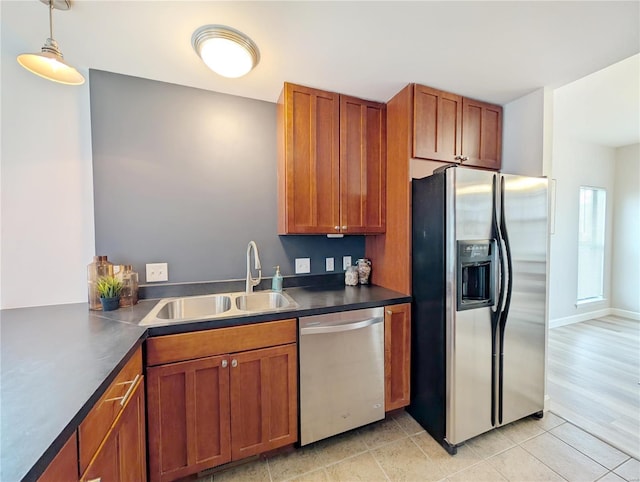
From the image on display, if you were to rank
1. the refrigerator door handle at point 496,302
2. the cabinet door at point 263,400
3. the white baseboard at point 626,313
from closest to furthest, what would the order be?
1. the cabinet door at point 263,400
2. the refrigerator door handle at point 496,302
3. the white baseboard at point 626,313

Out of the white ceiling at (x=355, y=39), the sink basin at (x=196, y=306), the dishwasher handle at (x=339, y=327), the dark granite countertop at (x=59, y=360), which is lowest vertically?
the dishwasher handle at (x=339, y=327)

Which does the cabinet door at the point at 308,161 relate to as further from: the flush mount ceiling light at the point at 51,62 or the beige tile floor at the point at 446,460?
the beige tile floor at the point at 446,460

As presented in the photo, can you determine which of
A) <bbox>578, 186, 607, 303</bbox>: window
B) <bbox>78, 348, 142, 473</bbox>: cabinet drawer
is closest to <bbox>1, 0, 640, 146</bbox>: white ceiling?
<bbox>78, 348, 142, 473</bbox>: cabinet drawer

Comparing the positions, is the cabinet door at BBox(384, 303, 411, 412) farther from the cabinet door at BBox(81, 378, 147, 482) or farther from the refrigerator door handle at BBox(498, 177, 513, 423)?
the cabinet door at BBox(81, 378, 147, 482)

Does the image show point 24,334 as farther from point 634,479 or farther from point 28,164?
point 634,479

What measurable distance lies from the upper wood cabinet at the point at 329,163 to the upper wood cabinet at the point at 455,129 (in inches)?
12.8

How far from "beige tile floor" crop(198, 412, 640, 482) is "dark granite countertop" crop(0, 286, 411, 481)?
88 centimetres

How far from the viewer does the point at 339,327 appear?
5.30 feet

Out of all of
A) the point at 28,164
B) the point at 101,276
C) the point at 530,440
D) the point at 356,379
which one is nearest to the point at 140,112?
the point at 28,164

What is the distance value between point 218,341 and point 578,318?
16.3ft

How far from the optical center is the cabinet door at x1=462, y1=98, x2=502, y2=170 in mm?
2047

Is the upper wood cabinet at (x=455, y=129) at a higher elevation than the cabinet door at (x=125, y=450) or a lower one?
higher

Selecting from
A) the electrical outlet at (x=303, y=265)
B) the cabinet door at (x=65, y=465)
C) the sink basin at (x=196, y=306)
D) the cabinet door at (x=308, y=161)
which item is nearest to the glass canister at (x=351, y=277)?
the electrical outlet at (x=303, y=265)

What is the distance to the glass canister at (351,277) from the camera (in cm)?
221
